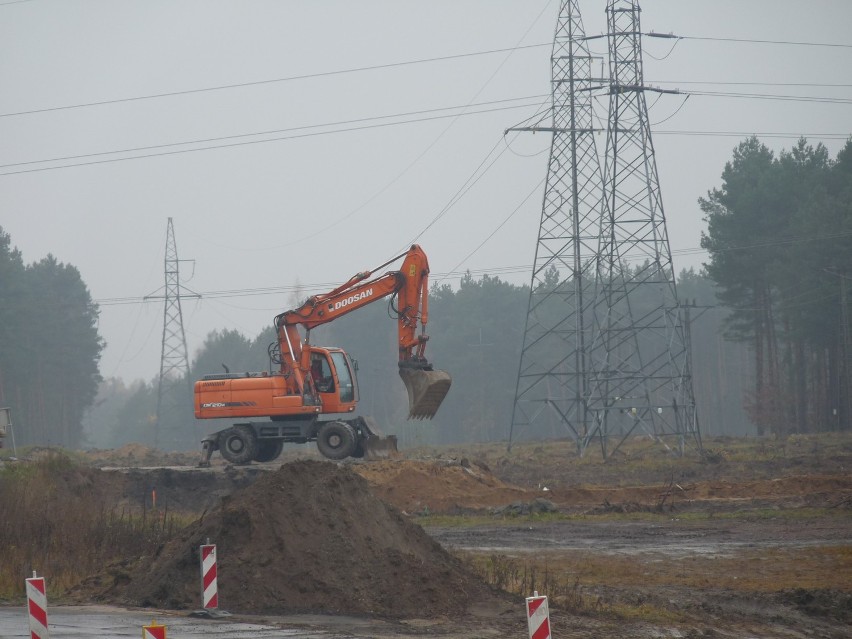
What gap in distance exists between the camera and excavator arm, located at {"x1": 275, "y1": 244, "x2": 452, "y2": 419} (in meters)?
27.1

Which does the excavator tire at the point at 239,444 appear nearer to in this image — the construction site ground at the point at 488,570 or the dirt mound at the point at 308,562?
the construction site ground at the point at 488,570

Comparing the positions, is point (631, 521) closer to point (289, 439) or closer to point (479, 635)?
point (289, 439)

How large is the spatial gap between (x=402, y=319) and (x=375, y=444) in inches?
143

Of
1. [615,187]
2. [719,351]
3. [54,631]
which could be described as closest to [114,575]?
[54,631]

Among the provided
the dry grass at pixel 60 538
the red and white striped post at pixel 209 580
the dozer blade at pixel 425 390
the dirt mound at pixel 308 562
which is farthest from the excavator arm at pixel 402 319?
the red and white striped post at pixel 209 580

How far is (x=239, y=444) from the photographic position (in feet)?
102

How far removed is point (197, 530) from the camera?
1515 cm

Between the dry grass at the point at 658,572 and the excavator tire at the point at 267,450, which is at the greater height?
the excavator tire at the point at 267,450

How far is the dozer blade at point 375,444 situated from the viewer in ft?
98.6

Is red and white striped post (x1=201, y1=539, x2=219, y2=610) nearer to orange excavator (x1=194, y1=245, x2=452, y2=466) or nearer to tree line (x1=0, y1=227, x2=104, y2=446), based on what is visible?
orange excavator (x1=194, y1=245, x2=452, y2=466)

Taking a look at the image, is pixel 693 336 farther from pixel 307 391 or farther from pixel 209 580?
pixel 209 580

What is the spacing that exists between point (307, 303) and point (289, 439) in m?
3.69

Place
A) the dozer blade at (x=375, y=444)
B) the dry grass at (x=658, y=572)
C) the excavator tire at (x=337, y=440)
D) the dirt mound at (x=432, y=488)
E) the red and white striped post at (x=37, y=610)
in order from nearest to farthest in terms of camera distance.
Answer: the red and white striped post at (x=37, y=610), the dry grass at (x=658, y=572), the dirt mound at (x=432, y=488), the excavator tire at (x=337, y=440), the dozer blade at (x=375, y=444)

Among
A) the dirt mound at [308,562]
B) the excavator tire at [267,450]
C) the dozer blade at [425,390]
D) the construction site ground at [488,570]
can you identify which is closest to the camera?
the construction site ground at [488,570]
